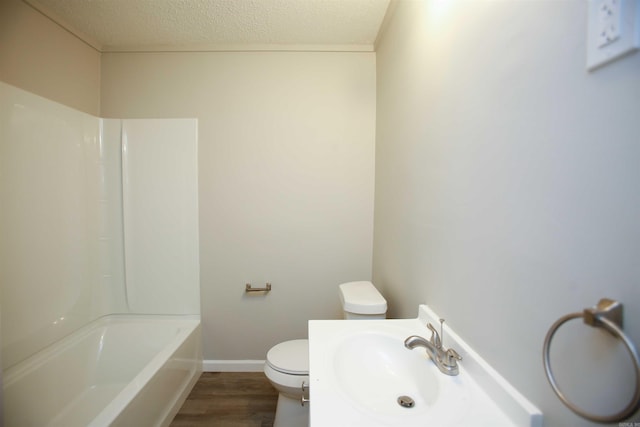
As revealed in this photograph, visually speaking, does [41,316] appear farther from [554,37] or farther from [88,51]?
[554,37]

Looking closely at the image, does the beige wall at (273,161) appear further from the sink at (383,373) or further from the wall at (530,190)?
the sink at (383,373)

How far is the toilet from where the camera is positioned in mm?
1348

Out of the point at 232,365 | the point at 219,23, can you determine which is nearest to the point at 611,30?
the point at 219,23

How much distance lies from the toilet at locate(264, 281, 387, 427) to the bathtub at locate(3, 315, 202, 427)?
653 mm

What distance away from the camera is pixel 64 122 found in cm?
163

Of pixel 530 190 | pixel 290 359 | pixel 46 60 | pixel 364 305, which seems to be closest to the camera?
pixel 530 190

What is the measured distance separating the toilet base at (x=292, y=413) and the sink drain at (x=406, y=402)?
2.72ft

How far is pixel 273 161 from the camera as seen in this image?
1980 millimetres

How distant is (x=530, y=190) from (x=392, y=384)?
766mm

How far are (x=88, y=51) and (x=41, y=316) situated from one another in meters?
1.90

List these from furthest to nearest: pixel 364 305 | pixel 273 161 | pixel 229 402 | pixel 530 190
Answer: pixel 273 161 → pixel 229 402 → pixel 364 305 → pixel 530 190

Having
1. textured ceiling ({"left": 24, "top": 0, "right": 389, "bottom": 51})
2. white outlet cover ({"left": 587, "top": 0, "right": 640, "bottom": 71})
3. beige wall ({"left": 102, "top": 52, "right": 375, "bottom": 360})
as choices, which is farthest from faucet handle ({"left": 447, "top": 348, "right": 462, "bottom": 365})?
textured ceiling ({"left": 24, "top": 0, "right": 389, "bottom": 51})

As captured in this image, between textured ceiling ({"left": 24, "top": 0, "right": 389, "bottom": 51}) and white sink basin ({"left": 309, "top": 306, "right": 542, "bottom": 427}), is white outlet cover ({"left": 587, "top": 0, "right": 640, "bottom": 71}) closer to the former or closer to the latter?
white sink basin ({"left": 309, "top": 306, "right": 542, "bottom": 427})

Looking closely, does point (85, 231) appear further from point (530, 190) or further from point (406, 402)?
point (530, 190)
